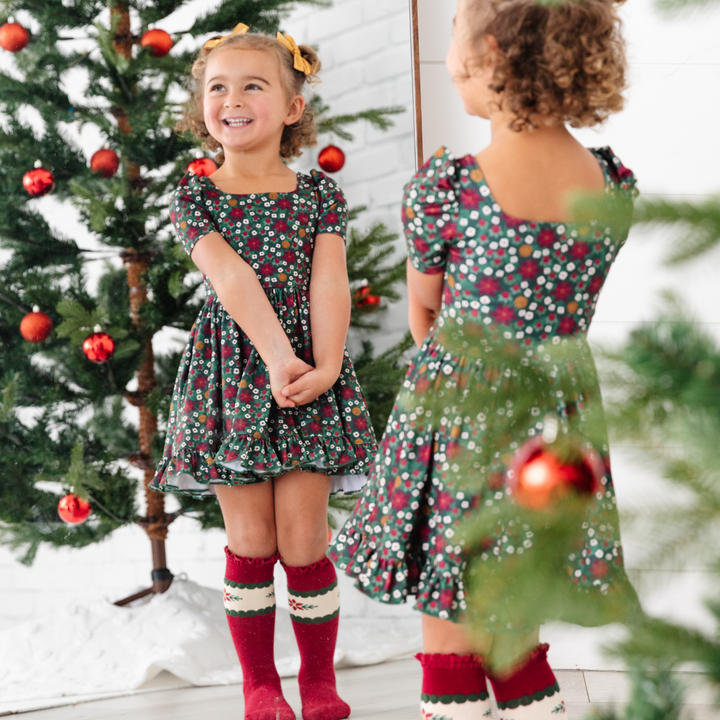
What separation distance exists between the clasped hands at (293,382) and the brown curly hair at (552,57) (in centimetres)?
53

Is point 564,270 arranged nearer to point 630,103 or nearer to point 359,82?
point 630,103

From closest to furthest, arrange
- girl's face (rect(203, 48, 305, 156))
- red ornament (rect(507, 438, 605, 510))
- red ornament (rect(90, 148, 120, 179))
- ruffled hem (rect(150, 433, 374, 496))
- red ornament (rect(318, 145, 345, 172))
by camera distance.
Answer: red ornament (rect(507, 438, 605, 510)) < ruffled hem (rect(150, 433, 374, 496)) < girl's face (rect(203, 48, 305, 156)) < red ornament (rect(90, 148, 120, 179)) < red ornament (rect(318, 145, 345, 172))

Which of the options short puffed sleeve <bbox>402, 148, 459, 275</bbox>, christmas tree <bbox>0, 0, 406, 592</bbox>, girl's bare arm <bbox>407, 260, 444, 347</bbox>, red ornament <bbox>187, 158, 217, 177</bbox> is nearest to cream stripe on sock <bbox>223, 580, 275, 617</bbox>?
christmas tree <bbox>0, 0, 406, 592</bbox>

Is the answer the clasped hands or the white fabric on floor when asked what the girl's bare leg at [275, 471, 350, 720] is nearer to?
the clasped hands

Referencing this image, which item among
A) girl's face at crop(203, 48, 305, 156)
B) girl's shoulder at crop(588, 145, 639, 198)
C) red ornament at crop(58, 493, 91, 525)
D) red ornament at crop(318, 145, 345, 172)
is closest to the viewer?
girl's shoulder at crop(588, 145, 639, 198)

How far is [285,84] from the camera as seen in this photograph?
4.54 ft

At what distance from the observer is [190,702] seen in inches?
56.4

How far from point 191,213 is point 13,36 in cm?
62

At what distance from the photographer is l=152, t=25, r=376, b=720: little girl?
1245mm

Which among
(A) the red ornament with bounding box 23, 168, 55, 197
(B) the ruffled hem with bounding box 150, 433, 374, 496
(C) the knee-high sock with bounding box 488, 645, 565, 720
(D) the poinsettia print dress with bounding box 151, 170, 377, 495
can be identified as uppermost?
(A) the red ornament with bounding box 23, 168, 55, 197

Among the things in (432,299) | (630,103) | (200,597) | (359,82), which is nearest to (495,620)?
(432,299)

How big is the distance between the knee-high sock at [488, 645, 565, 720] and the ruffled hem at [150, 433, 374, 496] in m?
0.45

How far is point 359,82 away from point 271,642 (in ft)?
4.06

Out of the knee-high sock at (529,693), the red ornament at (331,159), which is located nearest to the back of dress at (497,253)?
the knee-high sock at (529,693)
